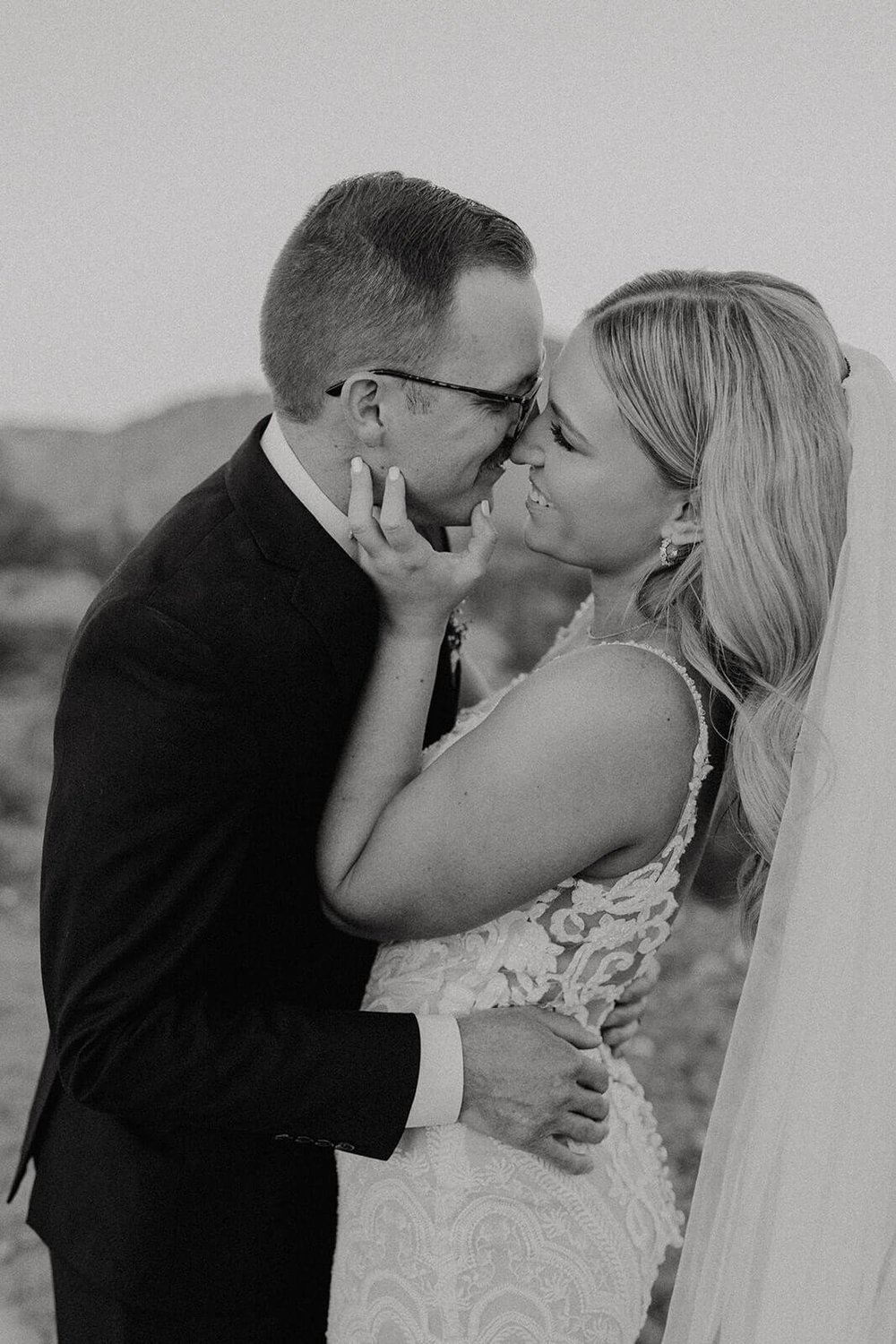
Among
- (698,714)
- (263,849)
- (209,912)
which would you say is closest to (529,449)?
(698,714)

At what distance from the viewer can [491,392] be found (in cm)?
214

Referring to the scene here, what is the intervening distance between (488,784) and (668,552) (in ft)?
1.79

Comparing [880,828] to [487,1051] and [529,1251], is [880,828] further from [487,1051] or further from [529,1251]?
[529,1251]

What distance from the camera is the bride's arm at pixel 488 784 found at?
1.97 meters

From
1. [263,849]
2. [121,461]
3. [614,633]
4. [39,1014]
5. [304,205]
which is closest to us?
[263,849]

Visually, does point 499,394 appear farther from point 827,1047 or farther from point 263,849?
point 827,1047

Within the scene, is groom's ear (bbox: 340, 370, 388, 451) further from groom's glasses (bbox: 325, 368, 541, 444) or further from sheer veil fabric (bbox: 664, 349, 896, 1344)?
sheer veil fabric (bbox: 664, 349, 896, 1344)

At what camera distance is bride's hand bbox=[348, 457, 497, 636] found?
203cm

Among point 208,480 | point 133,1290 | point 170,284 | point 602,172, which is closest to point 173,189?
point 170,284

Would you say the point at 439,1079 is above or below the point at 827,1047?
below

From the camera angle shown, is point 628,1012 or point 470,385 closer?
point 470,385

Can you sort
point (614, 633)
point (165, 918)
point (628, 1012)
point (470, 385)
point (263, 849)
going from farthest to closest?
1. point (628, 1012)
2. point (614, 633)
3. point (470, 385)
4. point (263, 849)
5. point (165, 918)

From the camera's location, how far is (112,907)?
73.4 inches

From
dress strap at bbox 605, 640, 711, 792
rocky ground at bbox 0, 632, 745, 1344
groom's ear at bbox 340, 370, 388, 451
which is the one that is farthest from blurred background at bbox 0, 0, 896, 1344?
dress strap at bbox 605, 640, 711, 792
